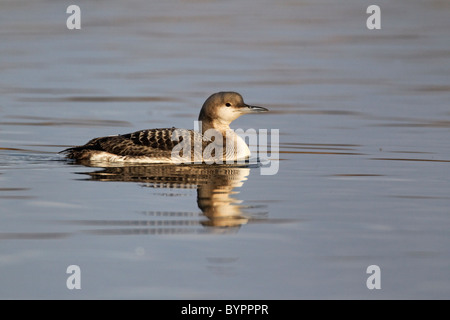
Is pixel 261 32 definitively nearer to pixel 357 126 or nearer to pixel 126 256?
pixel 357 126

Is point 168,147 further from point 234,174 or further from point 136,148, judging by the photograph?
point 234,174

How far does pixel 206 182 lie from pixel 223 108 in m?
1.88

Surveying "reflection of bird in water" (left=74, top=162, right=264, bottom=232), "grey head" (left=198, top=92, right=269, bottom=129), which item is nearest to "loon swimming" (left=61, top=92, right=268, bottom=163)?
"grey head" (left=198, top=92, right=269, bottom=129)

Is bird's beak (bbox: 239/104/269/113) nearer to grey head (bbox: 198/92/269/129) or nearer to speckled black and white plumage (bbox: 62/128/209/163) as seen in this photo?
grey head (bbox: 198/92/269/129)

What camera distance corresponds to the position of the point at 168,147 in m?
9.99

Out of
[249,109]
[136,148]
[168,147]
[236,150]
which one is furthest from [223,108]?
[136,148]

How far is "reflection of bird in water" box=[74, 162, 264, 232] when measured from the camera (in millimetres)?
7453

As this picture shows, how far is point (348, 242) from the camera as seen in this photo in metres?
6.73

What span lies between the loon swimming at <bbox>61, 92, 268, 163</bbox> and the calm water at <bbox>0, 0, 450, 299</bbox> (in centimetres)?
22

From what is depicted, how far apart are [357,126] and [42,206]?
5898 millimetres

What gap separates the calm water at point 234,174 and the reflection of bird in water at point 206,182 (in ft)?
0.08

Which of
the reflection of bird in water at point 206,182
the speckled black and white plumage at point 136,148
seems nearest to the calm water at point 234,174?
the reflection of bird in water at point 206,182

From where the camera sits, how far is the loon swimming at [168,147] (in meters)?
9.98
